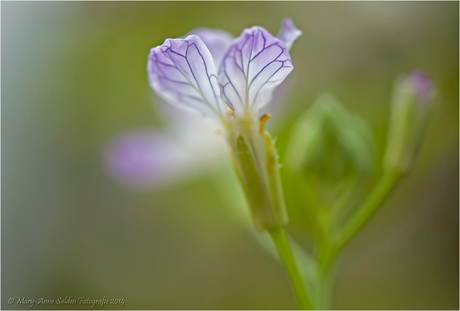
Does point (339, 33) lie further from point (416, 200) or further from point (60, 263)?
point (60, 263)

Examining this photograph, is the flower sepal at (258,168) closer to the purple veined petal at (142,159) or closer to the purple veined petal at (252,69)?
the purple veined petal at (252,69)

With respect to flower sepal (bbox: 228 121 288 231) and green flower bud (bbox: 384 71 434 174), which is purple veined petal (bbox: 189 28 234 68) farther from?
green flower bud (bbox: 384 71 434 174)

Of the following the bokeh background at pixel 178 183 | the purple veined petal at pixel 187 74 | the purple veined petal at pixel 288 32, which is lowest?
the bokeh background at pixel 178 183

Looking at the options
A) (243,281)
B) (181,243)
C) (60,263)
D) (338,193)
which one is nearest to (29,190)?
(60,263)

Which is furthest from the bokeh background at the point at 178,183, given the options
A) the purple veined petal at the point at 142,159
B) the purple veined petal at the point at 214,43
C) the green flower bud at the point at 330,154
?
the purple veined petal at the point at 214,43

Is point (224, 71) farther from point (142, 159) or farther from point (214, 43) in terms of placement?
point (142, 159)

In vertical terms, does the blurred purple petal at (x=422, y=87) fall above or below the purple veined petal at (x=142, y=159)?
above

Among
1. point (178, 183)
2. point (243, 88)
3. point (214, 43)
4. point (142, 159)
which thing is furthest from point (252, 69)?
point (178, 183)
